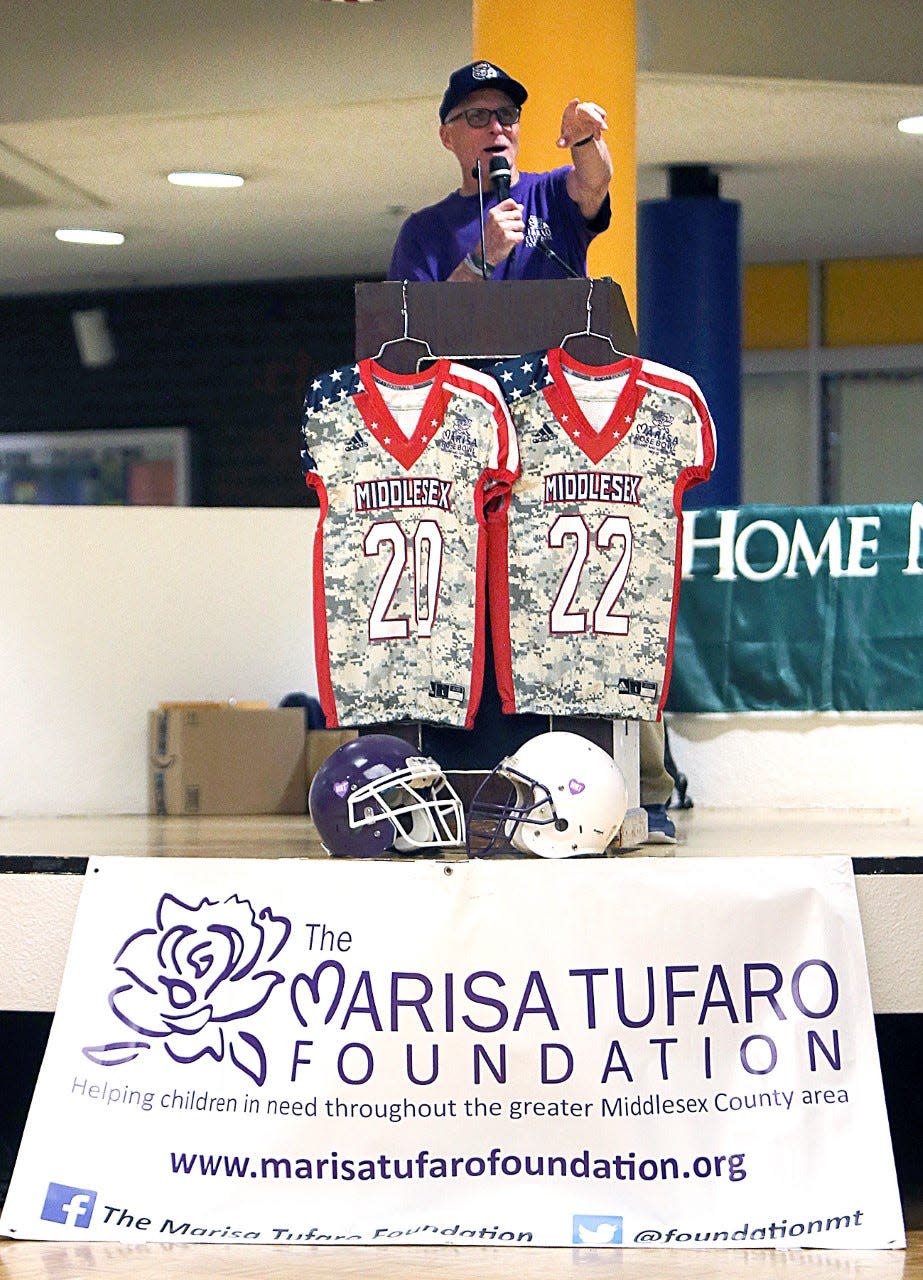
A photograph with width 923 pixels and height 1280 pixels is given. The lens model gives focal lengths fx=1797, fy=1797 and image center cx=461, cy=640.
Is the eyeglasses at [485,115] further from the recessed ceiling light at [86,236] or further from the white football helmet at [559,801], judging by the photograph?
the recessed ceiling light at [86,236]

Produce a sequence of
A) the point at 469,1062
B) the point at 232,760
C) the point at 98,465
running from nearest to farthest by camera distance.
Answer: the point at 469,1062, the point at 232,760, the point at 98,465

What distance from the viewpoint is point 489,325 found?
3.57 meters

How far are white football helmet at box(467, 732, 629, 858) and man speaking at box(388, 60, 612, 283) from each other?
40.0 inches

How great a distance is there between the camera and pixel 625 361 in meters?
3.50

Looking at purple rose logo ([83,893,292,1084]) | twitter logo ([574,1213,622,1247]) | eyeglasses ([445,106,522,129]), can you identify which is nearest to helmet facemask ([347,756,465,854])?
purple rose logo ([83,893,292,1084])

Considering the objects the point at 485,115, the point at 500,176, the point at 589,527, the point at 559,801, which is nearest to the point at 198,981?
the point at 559,801

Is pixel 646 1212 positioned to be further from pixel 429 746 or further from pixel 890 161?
pixel 890 161

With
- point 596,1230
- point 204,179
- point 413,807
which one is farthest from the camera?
point 204,179

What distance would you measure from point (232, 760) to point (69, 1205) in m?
2.46

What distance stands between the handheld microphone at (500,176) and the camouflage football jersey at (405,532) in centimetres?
39

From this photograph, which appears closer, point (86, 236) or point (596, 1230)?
point (596, 1230)

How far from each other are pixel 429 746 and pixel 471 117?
4.17 feet

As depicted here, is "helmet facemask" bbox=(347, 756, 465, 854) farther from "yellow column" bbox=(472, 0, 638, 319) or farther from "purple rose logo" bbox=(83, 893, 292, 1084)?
"yellow column" bbox=(472, 0, 638, 319)

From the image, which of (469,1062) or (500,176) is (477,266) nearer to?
(500,176)
